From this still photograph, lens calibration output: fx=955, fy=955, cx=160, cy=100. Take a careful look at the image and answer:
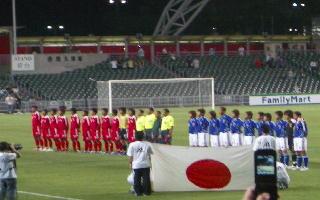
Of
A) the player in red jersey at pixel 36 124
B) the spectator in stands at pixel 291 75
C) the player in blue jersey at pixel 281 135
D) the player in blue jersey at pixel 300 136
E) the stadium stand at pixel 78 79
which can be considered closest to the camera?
the player in blue jersey at pixel 300 136

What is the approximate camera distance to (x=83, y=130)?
3397 cm

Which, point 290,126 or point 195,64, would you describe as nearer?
point 290,126

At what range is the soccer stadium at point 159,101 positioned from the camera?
72.3 ft

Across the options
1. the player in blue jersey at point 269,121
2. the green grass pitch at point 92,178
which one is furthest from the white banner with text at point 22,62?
the player in blue jersey at point 269,121

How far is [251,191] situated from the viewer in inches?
416

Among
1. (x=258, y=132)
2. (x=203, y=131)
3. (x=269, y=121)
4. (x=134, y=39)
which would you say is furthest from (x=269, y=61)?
(x=258, y=132)

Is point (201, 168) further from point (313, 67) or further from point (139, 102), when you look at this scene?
point (313, 67)

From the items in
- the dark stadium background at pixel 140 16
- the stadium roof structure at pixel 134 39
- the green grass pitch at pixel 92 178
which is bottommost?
the green grass pitch at pixel 92 178

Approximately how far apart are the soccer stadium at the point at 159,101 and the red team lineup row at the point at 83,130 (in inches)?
2.2

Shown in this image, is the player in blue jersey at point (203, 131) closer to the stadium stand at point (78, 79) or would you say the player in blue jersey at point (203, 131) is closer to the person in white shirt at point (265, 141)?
the person in white shirt at point (265, 141)

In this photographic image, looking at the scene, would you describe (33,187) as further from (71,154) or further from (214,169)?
(71,154)

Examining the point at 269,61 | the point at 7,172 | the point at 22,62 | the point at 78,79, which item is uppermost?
the point at 269,61

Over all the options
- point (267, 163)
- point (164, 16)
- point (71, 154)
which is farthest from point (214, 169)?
point (164, 16)

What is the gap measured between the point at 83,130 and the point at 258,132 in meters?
9.37
